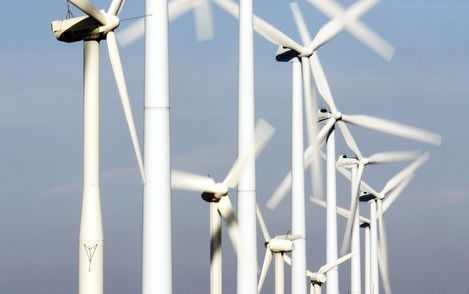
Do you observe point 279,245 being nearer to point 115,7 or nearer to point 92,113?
point 115,7

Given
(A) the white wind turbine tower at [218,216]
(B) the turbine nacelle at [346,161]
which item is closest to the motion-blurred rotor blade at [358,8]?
(A) the white wind turbine tower at [218,216]

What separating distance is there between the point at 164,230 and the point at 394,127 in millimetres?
35799

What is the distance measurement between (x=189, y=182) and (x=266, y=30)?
1753 centimetres

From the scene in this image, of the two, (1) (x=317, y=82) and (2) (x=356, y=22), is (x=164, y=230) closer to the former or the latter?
(2) (x=356, y=22)

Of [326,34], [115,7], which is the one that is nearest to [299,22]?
[326,34]

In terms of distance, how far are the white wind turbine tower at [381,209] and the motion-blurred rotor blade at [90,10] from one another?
5221 cm

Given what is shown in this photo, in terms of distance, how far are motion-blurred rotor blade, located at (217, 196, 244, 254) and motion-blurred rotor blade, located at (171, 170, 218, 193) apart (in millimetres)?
1016

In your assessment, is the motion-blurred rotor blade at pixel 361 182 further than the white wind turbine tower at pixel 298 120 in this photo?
Yes

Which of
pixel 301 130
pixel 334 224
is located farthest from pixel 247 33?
pixel 334 224

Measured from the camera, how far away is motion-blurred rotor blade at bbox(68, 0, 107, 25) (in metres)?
38.8

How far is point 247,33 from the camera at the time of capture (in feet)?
191

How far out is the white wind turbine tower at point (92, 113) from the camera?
129 feet

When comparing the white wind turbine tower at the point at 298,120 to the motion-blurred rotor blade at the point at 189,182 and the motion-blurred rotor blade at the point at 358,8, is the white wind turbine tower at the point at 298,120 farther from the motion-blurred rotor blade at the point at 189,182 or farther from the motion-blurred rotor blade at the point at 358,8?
the motion-blurred rotor blade at the point at 189,182

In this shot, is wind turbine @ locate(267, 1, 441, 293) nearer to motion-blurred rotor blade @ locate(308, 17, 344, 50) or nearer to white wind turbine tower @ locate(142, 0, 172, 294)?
motion-blurred rotor blade @ locate(308, 17, 344, 50)
